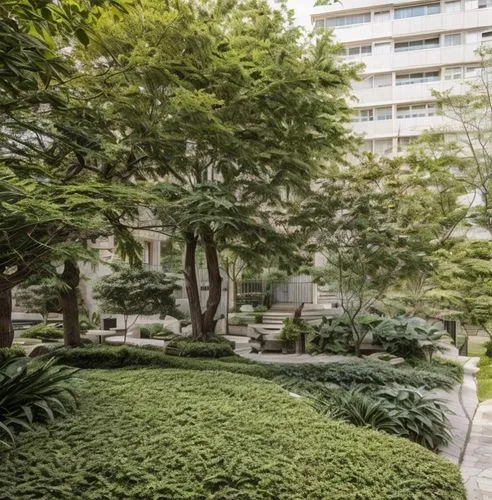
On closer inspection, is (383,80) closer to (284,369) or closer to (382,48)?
(382,48)

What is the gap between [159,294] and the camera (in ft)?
45.9

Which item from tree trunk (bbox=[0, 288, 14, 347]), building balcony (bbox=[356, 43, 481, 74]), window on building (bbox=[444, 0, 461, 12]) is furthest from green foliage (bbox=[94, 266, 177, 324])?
window on building (bbox=[444, 0, 461, 12])

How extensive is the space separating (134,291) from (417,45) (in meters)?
23.8

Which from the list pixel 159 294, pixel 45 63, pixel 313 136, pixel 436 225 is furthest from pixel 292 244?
pixel 45 63

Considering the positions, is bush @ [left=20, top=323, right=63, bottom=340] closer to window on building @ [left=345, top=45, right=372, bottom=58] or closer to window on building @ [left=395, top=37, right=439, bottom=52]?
window on building @ [left=345, top=45, right=372, bottom=58]

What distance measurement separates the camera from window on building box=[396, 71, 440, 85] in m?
27.5

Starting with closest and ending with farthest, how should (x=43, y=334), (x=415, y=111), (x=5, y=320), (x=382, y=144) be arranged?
1. (x=5, y=320)
2. (x=43, y=334)
3. (x=415, y=111)
4. (x=382, y=144)

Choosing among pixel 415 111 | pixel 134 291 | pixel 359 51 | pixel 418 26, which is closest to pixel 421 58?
pixel 418 26

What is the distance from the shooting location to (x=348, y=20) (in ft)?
96.3

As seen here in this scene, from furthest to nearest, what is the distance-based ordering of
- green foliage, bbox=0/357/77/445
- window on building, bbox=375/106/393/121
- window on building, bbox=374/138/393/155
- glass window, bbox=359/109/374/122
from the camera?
glass window, bbox=359/109/374/122
window on building, bbox=375/106/393/121
window on building, bbox=374/138/393/155
green foliage, bbox=0/357/77/445

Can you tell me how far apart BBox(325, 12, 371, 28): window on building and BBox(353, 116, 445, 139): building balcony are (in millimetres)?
6412

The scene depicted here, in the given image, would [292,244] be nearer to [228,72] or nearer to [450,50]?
[228,72]

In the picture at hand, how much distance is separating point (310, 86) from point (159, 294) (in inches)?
339

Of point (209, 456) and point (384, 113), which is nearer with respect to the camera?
point (209, 456)
